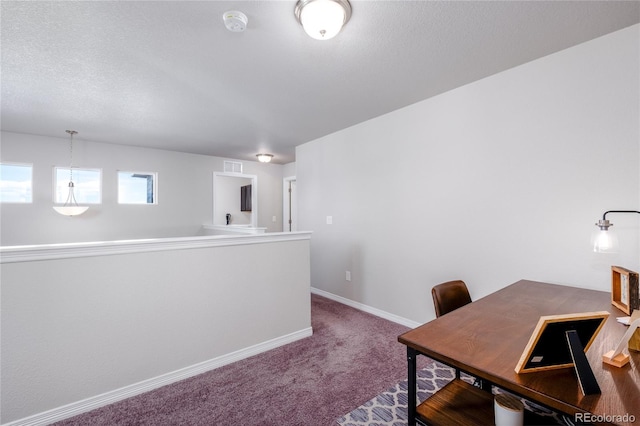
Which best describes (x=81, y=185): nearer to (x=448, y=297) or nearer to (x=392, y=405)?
(x=392, y=405)

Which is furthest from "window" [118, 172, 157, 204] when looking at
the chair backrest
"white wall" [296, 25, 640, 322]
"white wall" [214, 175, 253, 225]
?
the chair backrest

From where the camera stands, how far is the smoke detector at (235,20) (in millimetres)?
1663

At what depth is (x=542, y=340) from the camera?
92cm

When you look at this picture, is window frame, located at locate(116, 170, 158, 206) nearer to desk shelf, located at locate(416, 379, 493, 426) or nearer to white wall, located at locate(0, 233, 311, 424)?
white wall, located at locate(0, 233, 311, 424)

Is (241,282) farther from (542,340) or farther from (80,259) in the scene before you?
(542,340)

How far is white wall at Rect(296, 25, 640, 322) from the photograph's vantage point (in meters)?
1.93

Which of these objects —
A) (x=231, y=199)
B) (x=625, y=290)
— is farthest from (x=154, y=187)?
(x=625, y=290)

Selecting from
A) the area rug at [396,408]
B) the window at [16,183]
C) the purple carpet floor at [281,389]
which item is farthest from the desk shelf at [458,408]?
the window at [16,183]

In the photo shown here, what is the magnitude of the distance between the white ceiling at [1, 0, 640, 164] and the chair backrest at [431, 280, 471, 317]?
5.66ft

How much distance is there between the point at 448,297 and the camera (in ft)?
6.07

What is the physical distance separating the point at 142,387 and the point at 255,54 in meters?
2.63

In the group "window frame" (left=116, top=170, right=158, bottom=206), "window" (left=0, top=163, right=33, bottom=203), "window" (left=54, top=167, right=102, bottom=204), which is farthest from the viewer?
"window frame" (left=116, top=170, right=158, bottom=206)

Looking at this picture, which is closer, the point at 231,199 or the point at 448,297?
the point at 448,297

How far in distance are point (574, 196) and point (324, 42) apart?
2.16 metres
